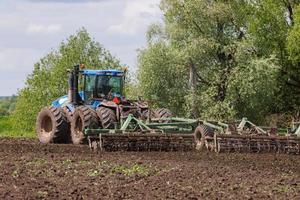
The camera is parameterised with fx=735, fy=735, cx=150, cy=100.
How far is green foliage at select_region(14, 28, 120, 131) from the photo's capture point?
47.6 meters

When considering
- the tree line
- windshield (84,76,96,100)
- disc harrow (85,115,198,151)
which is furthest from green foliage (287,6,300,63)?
disc harrow (85,115,198,151)

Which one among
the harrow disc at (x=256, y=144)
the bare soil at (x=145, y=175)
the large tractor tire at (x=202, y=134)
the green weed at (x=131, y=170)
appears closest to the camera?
the bare soil at (x=145, y=175)

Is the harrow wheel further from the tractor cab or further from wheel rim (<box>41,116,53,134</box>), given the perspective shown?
wheel rim (<box>41,116,53,134</box>)

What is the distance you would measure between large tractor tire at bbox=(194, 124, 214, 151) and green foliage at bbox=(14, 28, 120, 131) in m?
24.7

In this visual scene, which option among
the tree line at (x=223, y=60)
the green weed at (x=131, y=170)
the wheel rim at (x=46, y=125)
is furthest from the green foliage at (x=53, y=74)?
the green weed at (x=131, y=170)

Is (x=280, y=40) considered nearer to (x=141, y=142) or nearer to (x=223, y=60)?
(x=223, y=60)

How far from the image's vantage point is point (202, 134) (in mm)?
22984

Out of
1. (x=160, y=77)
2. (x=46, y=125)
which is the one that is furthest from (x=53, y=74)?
(x=46, y=125)

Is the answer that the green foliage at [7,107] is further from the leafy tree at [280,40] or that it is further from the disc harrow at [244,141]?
the disc harrow at [244,141]

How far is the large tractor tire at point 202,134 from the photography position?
22.9m

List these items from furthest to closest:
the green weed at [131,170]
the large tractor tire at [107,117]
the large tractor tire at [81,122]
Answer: the large tractor tire at [81,122], the large tractor tire at [107,117], the green weed at [131,170]

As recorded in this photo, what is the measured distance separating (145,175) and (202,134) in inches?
327

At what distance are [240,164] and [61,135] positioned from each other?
32.0ft

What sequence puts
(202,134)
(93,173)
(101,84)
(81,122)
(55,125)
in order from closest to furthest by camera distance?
(93,173) → (202,134) → (81,122) → (55,125) → (101,84)
